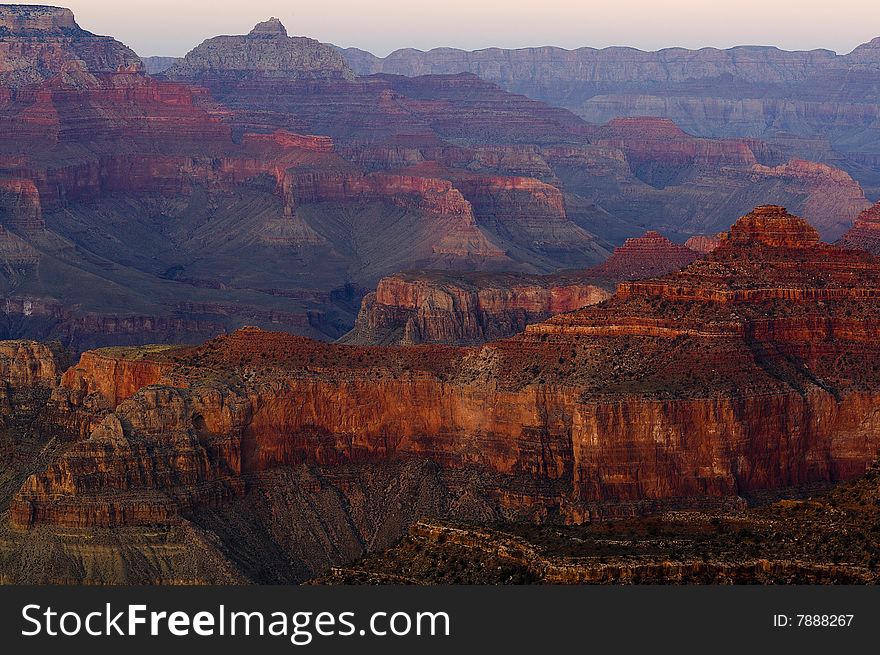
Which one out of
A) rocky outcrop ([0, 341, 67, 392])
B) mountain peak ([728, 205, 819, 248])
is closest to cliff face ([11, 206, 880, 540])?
mountain peak ([728, 205, 819, 248])

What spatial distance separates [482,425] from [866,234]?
6561 cm

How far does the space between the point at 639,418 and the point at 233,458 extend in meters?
14.9

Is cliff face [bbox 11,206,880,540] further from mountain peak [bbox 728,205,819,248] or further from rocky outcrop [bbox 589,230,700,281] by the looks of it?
rocky outcrop [bbox 589,230,700,281]

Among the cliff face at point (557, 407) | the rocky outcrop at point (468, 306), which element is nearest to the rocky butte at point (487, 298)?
the rocky outcrop at point (468, 306)

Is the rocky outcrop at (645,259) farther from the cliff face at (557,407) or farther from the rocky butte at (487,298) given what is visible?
the cliff face at (557,407)

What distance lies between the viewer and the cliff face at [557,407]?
92.2 metres

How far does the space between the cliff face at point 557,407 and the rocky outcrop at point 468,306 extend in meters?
47.9

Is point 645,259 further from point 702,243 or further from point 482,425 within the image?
point 482,425

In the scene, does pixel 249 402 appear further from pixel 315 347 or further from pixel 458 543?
pixel 458 543

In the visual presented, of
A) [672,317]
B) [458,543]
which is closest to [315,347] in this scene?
[672,317]

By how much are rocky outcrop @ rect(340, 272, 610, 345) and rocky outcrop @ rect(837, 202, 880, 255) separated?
15.3 meters

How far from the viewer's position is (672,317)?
98.5 meters

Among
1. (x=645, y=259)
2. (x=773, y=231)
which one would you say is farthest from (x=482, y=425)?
(x=645, y=259)

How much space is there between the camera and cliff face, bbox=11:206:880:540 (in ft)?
303
